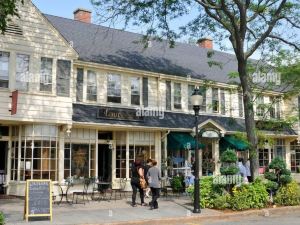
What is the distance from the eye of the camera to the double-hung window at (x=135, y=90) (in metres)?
23.5

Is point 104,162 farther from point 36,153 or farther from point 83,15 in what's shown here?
point 83,15

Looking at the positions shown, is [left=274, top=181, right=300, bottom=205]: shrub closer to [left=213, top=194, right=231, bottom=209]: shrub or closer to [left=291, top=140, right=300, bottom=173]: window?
[left=213, top=194, right=231, bottom=209]: shrub

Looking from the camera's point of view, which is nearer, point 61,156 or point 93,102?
point 61,156

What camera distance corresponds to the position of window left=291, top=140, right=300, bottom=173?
32906 millimetres

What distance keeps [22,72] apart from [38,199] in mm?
7478

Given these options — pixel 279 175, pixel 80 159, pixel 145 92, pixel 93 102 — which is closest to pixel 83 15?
pixel 145 92

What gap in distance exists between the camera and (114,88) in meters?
22.8

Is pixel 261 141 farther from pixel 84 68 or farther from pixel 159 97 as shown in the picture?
pixel 84 68

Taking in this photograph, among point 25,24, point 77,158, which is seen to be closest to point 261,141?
point 77,158

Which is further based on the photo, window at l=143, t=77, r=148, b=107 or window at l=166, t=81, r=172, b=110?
window at l=166, t=81, r=172, b=110

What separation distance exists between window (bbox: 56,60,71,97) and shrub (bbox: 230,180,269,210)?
8.54 meters

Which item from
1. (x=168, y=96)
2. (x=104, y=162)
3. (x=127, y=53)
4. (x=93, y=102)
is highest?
(x=127, y=53)

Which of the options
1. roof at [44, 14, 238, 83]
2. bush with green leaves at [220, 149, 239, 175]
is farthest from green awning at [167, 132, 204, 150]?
bush with green leaves at [220, 149, 239, 175]

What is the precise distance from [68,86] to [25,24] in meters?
3.22
